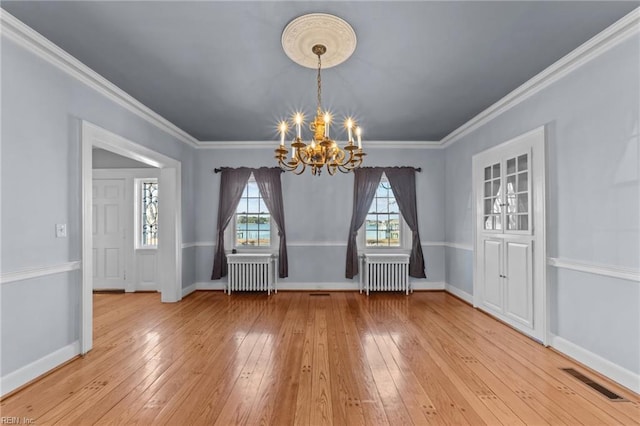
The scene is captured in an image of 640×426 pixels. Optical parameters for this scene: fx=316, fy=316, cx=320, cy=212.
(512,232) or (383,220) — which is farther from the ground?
(383,220)

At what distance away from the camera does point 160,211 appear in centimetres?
530

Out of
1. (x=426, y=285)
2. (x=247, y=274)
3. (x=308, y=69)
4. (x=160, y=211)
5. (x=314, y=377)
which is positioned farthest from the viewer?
(x=426, y=285)

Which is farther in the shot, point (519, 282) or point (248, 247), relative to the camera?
point (248, 247)

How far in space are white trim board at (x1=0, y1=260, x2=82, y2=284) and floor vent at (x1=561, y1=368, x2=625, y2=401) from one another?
4.60 metres

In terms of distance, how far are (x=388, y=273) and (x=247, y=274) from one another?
253cm

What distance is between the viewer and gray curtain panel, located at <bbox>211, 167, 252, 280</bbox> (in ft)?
19.2

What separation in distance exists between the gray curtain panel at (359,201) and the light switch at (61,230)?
4.14 meters

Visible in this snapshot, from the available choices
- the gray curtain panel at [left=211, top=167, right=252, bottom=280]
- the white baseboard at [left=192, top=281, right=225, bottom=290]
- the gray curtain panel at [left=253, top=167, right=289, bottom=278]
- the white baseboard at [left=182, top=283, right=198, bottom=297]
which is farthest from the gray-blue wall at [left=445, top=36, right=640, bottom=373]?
the white baseboard at [left=182, top=283, right=198, bottom=297]

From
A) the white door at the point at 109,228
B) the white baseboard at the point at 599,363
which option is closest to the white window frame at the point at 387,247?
the white baseboard at the point at 599,363

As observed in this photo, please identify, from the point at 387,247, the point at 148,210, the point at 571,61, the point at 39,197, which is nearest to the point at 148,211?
the point at 148,210

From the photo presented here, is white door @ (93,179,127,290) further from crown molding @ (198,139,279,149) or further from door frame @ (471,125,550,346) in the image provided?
door frame @ (471,125,550,346)

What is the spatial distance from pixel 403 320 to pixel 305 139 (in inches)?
135

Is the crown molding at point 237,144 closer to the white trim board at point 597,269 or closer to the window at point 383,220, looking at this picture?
the window at point 383,220

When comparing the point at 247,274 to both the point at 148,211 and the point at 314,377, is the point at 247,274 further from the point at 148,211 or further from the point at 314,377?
the point at 314,377
